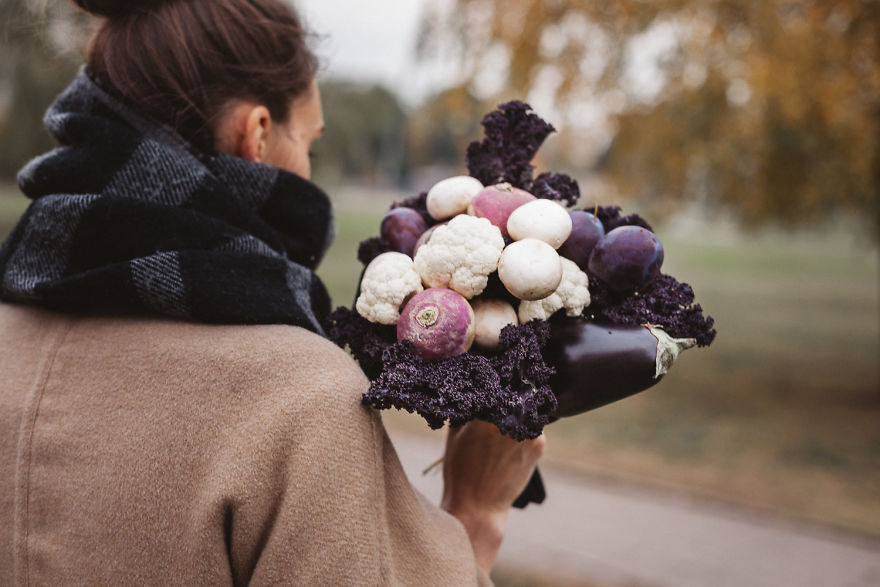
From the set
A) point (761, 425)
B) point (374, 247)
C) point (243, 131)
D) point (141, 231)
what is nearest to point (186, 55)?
point (243, 131)

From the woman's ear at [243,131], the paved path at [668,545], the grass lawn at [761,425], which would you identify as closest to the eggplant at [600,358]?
the woman's ear at [243,131]

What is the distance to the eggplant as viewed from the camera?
121 centimetres

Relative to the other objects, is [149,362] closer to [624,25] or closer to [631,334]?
[631,334]

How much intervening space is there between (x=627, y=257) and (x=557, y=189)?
9.5 inches

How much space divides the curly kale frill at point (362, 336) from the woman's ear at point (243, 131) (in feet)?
1.14

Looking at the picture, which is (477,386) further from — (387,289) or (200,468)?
(200,468)

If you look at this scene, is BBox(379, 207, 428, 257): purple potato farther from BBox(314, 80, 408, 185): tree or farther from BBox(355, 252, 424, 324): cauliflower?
BBox(314, 80, 408, 185): tree

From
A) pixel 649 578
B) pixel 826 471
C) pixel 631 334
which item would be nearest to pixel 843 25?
pixel 826 471

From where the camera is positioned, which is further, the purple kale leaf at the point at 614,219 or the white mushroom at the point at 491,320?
the purple kale leaf at the point at 614,219

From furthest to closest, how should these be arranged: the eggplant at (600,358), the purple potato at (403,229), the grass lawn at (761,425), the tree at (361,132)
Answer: the tree at (361,132) → the grass lawn at (761,425) → the purple potato at (403,229) → the eggplant at (600,358)

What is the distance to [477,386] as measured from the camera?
1.08 m

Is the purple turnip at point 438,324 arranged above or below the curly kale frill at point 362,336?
above

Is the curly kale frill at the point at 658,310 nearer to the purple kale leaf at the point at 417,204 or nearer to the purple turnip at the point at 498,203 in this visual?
the purple turnip at the point at 498,203

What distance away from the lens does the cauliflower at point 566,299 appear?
1.19 m
